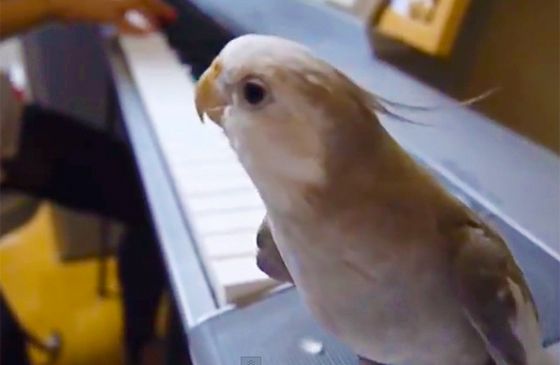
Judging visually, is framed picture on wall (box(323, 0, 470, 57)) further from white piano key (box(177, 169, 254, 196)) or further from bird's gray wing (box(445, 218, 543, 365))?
bird's gray wing (box(445, 218, 543, 365))

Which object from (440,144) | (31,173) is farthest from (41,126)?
(440,144)

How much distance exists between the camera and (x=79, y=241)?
71.5 inches

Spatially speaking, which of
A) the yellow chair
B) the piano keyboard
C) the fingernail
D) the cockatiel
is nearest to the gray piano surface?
the piano keyboard

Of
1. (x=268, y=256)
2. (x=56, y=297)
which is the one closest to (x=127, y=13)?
(x=56, y=297)

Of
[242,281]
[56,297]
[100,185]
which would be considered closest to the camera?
[242,281]

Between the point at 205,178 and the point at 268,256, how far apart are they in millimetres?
449

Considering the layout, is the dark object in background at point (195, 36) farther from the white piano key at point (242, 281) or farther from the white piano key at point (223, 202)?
the white piano key at point (242, 281)

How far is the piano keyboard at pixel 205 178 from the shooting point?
69 centimetres

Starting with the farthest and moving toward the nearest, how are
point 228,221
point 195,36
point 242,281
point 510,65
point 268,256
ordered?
point 195,36 → point 510,65 → point 228,221 → point 242,281 → point 268,256

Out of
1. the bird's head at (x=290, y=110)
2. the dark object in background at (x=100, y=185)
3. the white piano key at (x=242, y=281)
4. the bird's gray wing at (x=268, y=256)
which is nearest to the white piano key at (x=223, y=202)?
the white piano key at (x=242, y=281)

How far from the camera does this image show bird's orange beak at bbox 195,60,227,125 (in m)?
0.35

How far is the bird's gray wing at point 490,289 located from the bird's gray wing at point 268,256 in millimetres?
95

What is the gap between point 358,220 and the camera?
337 mm

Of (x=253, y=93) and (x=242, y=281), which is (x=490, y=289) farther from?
(x=242, y=281)
